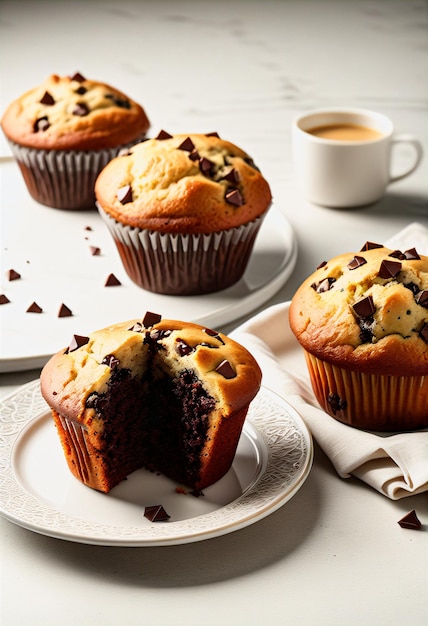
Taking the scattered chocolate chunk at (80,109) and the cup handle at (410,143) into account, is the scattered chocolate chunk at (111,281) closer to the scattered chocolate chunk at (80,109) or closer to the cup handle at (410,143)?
the scattered chocolate chunk at (80,109)

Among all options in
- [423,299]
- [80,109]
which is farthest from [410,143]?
[423,299]

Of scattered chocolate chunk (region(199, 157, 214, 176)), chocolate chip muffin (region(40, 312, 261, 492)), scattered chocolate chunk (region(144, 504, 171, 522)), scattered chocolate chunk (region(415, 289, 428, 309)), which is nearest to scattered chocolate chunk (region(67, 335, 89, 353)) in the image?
chocolate chip muffin (region(40, 312, 261, 492))

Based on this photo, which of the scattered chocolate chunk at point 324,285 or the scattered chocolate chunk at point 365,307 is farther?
the scattered chocolate chunk at point 324,285

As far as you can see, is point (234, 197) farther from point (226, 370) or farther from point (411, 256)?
point (226, 370)

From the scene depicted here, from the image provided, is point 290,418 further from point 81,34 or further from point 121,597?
point 81,34

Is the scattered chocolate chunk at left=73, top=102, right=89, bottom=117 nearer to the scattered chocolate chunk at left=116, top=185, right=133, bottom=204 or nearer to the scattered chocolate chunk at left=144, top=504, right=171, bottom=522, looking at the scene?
the scattered chocolate chunk at left=116, top=185, right=133, bottom=204

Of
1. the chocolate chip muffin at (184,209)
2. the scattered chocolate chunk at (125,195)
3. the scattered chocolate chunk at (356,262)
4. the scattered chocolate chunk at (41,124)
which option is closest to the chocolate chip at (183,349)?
the scattered chocolate chunk at (356,262)

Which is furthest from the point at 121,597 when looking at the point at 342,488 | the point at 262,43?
the point at 262,43
